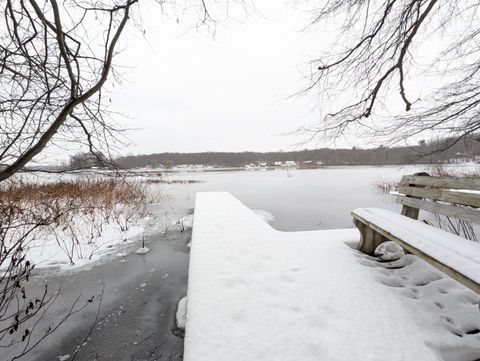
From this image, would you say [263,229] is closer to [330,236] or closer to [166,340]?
[330,236]

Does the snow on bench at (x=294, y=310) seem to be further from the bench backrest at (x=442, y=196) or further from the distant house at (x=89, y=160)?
the distant house at (x=89, y=160)

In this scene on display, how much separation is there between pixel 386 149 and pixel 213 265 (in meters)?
2.97

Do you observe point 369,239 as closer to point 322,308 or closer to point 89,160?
point 322,308

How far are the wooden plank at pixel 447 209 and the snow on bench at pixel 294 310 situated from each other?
3.01ft

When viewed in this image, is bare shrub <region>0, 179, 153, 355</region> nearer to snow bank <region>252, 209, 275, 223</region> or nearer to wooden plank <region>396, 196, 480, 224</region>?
wooden plank <region>396, 196, 480, 224</region>

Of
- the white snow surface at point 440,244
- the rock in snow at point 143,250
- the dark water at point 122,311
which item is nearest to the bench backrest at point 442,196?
the white snow surface at point 440,244

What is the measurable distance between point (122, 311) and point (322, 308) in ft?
7.53

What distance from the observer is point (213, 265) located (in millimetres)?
2855

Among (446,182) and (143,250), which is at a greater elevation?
(446,182)

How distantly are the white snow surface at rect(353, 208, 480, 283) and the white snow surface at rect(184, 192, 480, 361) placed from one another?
0.55 m

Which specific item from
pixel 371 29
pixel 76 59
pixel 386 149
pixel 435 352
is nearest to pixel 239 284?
pixel 435 352

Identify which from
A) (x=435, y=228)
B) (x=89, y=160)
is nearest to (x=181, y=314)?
(x=89, y=160)

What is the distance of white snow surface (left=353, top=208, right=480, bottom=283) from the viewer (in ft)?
5.03

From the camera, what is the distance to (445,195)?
2.43m
